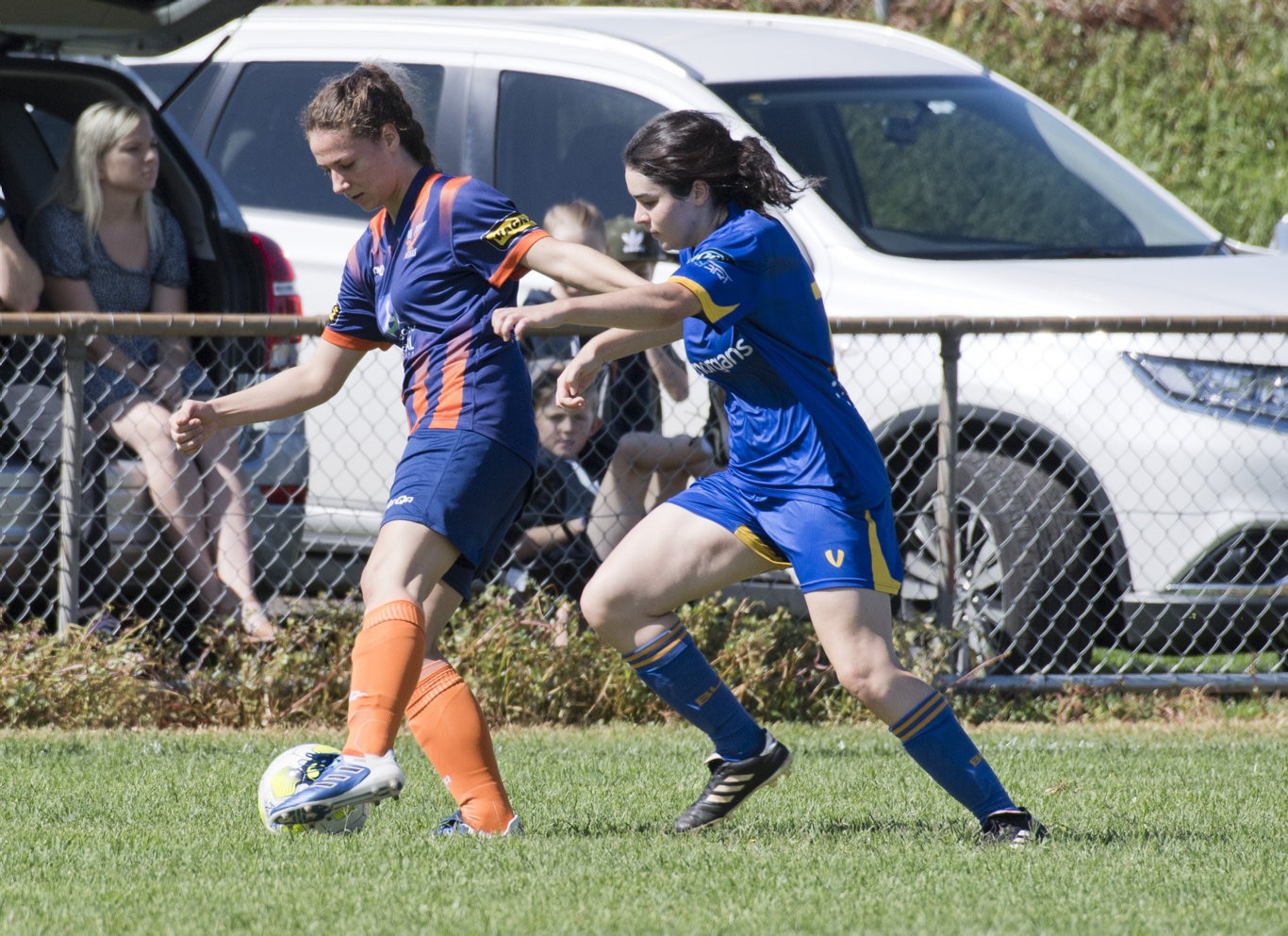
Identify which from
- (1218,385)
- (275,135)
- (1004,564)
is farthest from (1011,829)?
(275,135)

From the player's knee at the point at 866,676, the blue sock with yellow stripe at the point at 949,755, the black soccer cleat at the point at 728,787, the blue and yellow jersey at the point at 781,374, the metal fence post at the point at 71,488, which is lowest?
the metal fence post at the point at 71,488

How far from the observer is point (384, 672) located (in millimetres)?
3789

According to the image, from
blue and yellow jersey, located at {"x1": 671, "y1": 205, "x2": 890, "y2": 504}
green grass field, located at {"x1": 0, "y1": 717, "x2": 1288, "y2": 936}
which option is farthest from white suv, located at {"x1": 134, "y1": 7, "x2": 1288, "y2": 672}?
blue and yellow jersey, located at {"x1": 671, "y1": 205, "x2": 890, "y2": 504}

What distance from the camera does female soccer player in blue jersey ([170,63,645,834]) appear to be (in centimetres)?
383

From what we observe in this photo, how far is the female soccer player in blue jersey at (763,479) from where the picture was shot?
3887 millimetres

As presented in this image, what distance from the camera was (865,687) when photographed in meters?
3.90

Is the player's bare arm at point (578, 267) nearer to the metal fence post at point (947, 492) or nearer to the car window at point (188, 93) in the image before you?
the metal fence post at point (947, 492)

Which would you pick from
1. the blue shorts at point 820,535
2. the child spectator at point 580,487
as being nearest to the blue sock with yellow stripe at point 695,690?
the blue shorts at point 820,535

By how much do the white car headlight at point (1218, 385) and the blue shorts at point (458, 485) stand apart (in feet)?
9.02

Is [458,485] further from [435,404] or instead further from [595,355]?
[595,355]

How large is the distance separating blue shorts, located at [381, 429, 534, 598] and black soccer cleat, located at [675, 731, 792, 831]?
2.74 ft

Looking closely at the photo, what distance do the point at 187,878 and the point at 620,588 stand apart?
1180 millimetres

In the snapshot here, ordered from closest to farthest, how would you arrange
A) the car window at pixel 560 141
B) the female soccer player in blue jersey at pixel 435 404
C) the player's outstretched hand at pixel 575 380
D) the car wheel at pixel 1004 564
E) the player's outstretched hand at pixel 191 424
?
the player's outstretched hand at pixel 575 380 < the female soccer player in blue jersey at pixel 435 404 < the player's outstretched hand at pixel 191 424 < the car wheel at pixel 1004 564 < the car window at pixel 560 141

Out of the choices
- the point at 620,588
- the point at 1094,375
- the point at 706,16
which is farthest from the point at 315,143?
the point at 706,16
